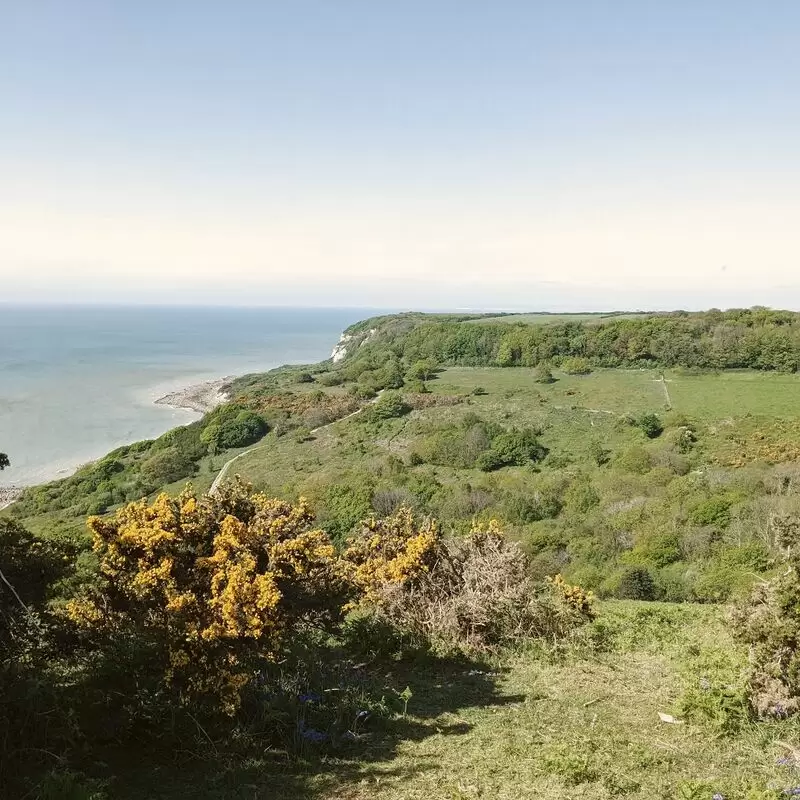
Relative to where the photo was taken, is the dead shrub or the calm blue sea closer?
the dead shrub

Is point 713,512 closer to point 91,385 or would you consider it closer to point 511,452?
point 511,452

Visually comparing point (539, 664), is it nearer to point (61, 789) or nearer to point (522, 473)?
point (61, 789)

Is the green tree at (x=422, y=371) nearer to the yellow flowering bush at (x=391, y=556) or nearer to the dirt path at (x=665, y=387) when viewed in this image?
the dirt path at (x=665, y=387)

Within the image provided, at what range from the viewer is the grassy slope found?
647 cm

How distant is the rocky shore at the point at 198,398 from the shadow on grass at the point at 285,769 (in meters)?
72.7

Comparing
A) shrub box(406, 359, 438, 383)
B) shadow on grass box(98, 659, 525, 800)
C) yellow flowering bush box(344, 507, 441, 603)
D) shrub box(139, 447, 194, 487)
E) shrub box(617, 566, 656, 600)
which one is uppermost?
shrub box(406, 359, 438, 383)

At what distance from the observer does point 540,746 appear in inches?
295

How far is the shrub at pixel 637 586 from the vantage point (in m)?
20.2

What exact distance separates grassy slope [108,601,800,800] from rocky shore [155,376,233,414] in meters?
72.0

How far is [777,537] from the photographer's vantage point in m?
8.45

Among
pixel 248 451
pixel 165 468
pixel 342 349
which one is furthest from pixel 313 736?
pixel 342 349

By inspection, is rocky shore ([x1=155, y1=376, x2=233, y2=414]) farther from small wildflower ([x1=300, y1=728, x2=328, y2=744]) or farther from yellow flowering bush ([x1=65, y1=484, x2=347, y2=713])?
small wildflower ([x1=300, y1=728, x2=328, y2=744])

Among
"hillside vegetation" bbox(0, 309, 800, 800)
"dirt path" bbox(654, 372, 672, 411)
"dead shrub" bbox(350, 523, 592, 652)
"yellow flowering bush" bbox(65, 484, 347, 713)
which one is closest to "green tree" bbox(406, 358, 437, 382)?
"dirt path" bbox(654, 372, 672, 411)

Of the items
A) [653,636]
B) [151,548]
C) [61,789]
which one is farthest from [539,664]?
[61,789]
